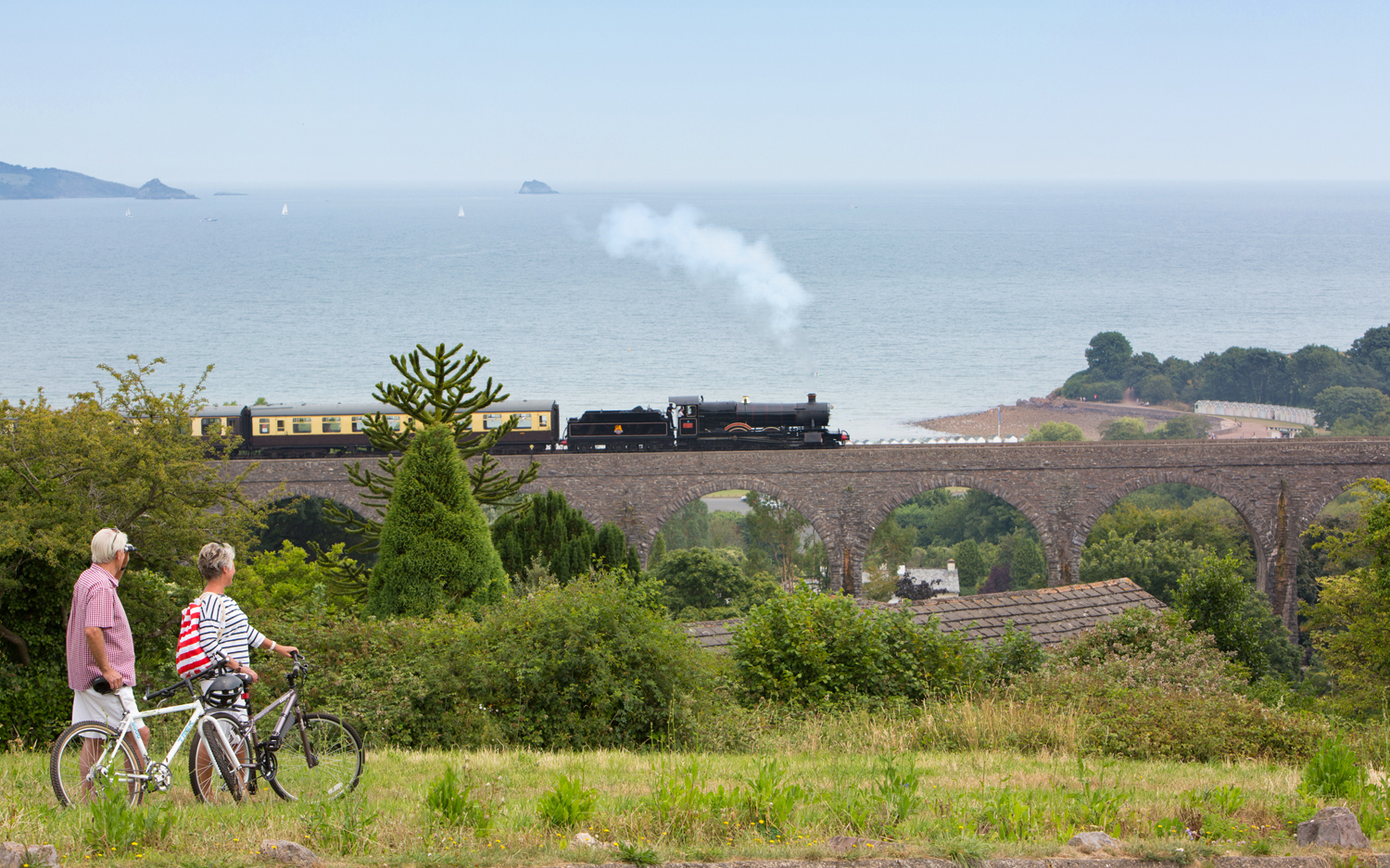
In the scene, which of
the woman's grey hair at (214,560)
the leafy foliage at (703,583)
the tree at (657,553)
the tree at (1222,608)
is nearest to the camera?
the woman's grey hair at (214,560)

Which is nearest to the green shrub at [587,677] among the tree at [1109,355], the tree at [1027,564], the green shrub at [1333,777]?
the green shrub at [1333,777]

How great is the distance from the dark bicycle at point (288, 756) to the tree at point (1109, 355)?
403ft

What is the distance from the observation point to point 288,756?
282 inches

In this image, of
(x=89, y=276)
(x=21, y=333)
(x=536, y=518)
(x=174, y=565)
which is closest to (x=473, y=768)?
(x=174, y=565)

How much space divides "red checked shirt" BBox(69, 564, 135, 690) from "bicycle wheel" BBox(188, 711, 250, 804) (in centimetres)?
56

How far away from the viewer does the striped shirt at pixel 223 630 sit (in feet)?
22.3

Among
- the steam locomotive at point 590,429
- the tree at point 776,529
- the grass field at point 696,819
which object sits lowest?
the tree at point 776,529

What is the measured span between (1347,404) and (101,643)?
10667 centimetres

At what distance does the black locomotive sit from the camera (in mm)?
37562

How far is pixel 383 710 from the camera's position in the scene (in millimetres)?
10984

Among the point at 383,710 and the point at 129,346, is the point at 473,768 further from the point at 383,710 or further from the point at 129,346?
the point at 129,346

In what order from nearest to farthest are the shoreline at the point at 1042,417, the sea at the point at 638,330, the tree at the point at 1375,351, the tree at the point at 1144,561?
the tree at the point at 1144,561
the tree at the point at 1375,351
the shoreline at the point at 1042,417
the sea at the point at 638,330

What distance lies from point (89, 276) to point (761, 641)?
656 feet

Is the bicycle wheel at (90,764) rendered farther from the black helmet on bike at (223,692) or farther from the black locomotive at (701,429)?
the black locomotive at (701,429)
